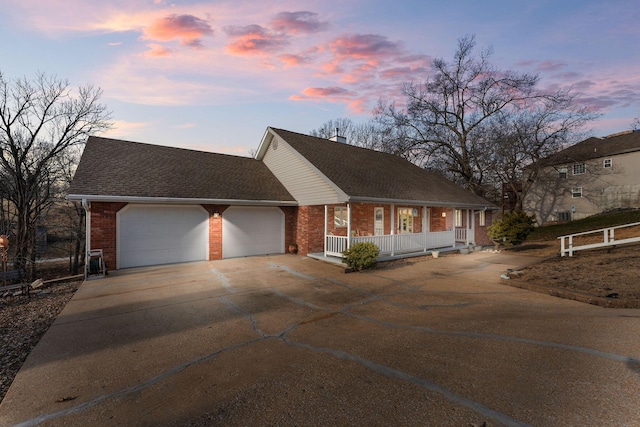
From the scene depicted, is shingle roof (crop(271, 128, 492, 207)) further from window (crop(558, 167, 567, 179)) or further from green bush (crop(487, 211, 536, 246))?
window (crop(558, 167, 567, 179))

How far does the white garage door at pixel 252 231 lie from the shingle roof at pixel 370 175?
3.65m

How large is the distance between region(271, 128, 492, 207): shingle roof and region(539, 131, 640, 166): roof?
16.9 m

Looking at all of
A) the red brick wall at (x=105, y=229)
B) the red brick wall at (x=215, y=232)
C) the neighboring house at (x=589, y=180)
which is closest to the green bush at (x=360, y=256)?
the red brick wall at (x=215, y=232)

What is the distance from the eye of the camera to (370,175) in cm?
1364

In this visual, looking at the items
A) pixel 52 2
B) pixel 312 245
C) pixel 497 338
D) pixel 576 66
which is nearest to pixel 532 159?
pixel 576 66

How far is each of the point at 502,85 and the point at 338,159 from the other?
20.9 meters

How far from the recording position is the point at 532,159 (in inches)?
998

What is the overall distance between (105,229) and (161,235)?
1.81 m

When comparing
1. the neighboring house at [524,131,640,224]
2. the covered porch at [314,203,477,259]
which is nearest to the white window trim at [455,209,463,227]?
the covered porch at [314,203,477,259]

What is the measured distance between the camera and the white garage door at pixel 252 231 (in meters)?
12.5

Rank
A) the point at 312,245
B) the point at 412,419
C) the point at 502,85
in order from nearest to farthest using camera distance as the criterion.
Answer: the point at 412,419 < the point at 312,245 < the point at 502,85

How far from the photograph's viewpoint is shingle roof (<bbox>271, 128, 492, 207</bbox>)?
38.5 ft

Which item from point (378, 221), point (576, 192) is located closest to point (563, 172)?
point (576, 192)

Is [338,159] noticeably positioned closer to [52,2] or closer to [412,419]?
[52,2]
